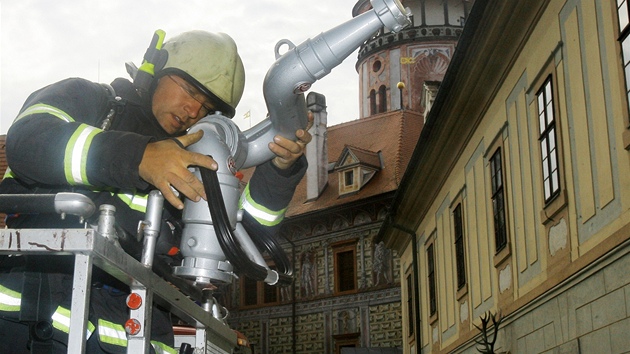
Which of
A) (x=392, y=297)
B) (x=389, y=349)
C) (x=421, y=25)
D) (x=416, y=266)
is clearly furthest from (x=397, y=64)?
(x=416, y=266)

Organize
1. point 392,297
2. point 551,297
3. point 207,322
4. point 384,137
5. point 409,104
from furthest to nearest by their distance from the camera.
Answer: point 409,104 → point 384,137 → point 392,297 → point 551,297 → point 207,322

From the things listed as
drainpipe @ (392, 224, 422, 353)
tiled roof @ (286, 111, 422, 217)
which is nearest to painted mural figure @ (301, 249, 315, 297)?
tiled roof @ (286, 111, 422, 217)

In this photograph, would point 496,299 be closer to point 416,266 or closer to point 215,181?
point 416,266

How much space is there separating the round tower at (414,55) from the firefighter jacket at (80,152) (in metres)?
39.2

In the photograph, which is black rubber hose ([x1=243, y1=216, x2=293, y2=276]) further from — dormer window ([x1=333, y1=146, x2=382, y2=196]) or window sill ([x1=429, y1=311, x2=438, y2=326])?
dormer window ([x1=333, y1=146, x2=382, y2=196])

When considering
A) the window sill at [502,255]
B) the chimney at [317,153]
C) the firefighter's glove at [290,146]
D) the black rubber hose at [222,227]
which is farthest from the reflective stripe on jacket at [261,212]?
the chimney at [317,153]

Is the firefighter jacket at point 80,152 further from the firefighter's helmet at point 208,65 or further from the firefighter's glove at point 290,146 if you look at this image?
the firefighter's glove at point 290,146

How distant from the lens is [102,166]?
2.73 meters

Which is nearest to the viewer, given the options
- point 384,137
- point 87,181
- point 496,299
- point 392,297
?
point 87,181

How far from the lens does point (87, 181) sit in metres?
2.77

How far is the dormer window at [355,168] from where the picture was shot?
34.0 meters

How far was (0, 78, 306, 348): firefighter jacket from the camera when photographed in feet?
8.94

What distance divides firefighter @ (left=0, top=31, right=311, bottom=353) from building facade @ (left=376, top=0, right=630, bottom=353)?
5.80 meters

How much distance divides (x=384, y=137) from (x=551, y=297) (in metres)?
26.7
